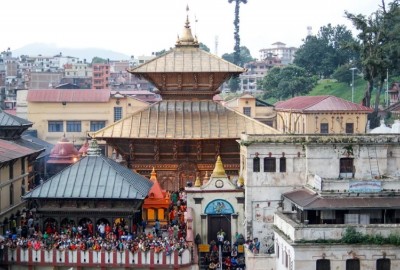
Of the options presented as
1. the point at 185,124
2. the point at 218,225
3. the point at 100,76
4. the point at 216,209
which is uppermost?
the point at 100,76

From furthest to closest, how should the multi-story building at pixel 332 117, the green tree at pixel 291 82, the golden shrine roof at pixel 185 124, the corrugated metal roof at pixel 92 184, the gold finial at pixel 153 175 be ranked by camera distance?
the green tree at pixel 291 82
the multi-story building at pixel 332 117
the golden shrine roof at pixel 185 124
the gold finial at pixel 153 175
the corrugated metal roof at pixel 92 184

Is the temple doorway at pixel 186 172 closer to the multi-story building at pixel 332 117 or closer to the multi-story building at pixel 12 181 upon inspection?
the multi-story building at pixel 12 181

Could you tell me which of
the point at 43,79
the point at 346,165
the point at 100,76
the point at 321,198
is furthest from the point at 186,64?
the point at 100,76

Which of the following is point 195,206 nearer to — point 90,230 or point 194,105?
point 90,230

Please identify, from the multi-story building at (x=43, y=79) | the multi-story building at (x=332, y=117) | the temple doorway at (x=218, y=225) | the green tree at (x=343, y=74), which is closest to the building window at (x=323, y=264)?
the temple doorway at (x=218, y=225)

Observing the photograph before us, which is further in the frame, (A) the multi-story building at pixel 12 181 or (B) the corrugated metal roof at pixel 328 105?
(B) the corrugated metal roof at pixel 328 105

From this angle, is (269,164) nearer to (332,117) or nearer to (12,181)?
(12,181)

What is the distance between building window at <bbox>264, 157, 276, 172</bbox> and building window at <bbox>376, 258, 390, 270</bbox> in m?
8.82

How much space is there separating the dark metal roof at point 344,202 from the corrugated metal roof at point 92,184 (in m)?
7.78

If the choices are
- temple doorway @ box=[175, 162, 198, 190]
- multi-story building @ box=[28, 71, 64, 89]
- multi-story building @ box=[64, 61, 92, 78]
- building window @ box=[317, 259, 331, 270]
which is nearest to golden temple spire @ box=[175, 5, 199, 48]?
temple doorway @ box=[175, 162, 198, 190]

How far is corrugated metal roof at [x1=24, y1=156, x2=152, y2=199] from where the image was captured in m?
42.1

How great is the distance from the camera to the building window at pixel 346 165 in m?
44.6

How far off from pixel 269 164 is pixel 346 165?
153 inches

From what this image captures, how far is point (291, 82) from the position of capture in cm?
11544
